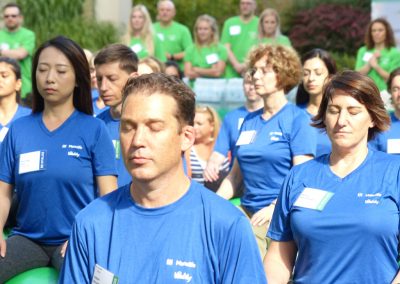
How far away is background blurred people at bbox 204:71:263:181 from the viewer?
8.23 meters

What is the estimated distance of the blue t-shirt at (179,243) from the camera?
3453 mm

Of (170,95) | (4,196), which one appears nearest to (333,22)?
(4,196)

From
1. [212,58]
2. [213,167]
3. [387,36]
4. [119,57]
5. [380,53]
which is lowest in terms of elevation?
[213,167]

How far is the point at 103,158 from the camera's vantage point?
18.6 ft

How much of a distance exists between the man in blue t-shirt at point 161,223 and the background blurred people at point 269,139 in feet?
9.94

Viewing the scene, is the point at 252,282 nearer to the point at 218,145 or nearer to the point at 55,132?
the point at 55,132

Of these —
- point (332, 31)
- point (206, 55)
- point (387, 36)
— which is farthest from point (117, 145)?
point (332, 31)

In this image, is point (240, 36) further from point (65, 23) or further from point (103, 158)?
point (103, 158)

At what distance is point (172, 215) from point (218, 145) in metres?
4.88

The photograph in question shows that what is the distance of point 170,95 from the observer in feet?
11.5

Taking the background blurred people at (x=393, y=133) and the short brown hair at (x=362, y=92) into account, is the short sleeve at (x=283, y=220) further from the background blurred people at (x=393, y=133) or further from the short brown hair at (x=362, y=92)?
the background blurred people at (x=393, y=133)

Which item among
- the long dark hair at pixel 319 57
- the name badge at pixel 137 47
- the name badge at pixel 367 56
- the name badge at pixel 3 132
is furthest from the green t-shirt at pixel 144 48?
the name badge at pixel 3 132

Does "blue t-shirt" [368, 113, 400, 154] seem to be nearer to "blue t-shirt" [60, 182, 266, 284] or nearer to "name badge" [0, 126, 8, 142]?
"name badge" [0, 126, 8, 142]

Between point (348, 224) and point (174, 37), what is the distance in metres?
9.93
